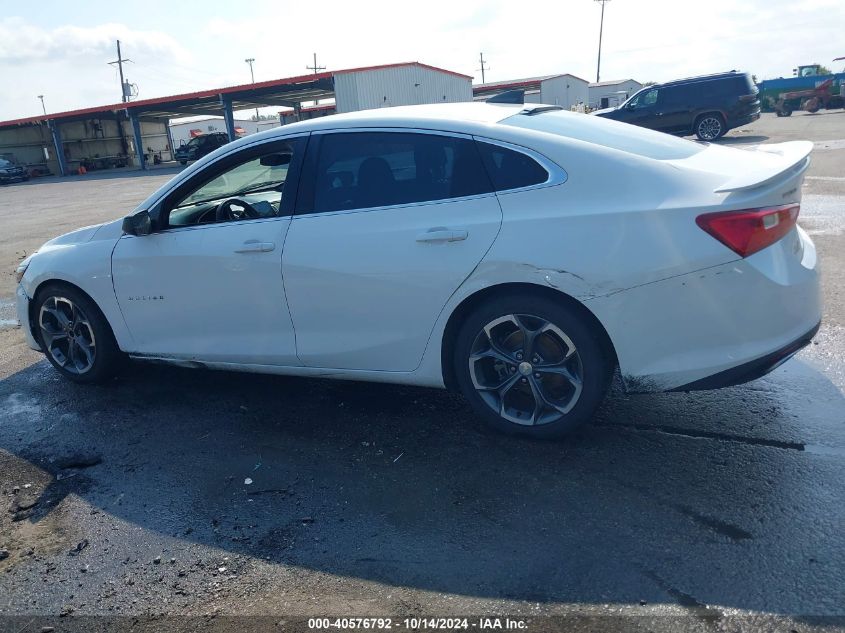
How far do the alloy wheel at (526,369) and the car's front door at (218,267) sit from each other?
3.86 feet

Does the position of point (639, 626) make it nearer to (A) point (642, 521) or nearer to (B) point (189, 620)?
(A) point (642, 521)

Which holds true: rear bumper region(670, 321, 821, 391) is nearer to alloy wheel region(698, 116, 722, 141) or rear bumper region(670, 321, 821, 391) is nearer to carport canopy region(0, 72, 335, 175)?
alloy wheel region(698, 116, 722, 141)

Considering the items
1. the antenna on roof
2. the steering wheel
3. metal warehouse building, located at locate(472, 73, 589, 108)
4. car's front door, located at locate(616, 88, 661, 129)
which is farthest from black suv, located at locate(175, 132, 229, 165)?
the antenna on roof

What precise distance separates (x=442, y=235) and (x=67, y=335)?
3.04 metres

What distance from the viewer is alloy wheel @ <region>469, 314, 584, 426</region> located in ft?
11.7

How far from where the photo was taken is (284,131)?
426 centimetres

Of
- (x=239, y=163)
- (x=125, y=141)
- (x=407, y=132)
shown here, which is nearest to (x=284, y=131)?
(x=239, y=163)

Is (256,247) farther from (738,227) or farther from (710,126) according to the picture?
(710,126)

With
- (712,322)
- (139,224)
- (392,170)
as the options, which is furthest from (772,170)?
(139,224)

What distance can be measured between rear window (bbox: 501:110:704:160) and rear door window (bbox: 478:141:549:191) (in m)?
0.24

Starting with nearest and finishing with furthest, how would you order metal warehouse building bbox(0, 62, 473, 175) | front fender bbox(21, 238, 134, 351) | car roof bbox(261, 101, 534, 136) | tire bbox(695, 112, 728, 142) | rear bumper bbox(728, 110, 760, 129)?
car roof bbox(261, 101, 534, 136)
front fender bbox(21, 238, 134, 351)
rear bumper bbox(728, 110, 760, 129)
tire bbox(695, 112, 728, 142)
metal warehouse building bbox(0, 62, 473, 175)

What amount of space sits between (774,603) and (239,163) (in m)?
3.58

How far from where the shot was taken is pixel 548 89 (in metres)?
58.5

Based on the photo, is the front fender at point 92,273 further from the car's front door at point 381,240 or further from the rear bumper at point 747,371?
the rear bumper at point 747,371
